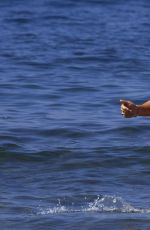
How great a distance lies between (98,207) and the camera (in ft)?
25.3

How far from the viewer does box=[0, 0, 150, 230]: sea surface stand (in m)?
7.66

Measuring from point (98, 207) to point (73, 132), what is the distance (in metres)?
3.28

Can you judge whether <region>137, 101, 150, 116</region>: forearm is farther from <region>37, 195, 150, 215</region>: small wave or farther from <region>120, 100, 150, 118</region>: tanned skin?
<region>37, 195, 150, 215</region>: small wave

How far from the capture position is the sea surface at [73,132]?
766 centimetres

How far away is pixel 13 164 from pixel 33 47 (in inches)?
416

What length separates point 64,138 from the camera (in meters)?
10.7

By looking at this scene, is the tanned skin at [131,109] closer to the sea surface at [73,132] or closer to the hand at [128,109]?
the hand at [128,109]

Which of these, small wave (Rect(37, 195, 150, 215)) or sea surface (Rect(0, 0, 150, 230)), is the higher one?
sea surface (Rect(0, 0, 150, 230))

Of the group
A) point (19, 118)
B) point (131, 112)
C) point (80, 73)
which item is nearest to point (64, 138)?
point (19, 118)

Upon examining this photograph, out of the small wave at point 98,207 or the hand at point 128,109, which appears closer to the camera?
the hand at point 128,109

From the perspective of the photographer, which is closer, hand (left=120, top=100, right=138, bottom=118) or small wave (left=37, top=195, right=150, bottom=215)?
hand (left=120, top=100, right=138, bottom=118)

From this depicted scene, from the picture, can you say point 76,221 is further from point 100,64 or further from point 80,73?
point 100,64

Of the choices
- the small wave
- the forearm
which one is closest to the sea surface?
the small wave

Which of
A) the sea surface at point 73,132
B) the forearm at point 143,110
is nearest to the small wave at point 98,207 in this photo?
the sea surface at point 73,132
